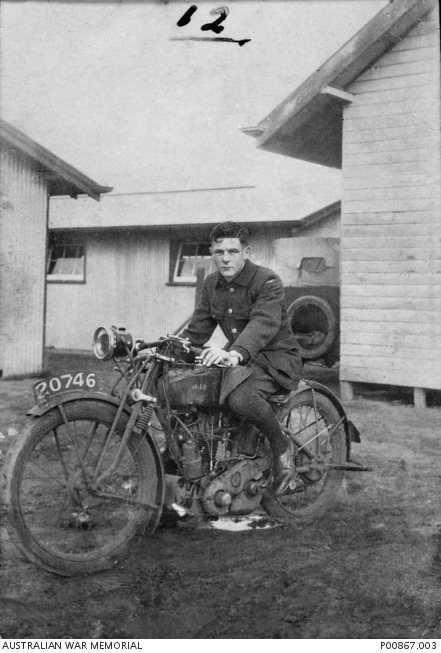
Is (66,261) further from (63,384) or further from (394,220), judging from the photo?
(63,384)

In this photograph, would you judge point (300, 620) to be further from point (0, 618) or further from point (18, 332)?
point (18, 332)

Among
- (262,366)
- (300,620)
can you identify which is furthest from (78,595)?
(262,366)

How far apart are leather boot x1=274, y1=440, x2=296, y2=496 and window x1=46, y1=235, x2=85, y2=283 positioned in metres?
12.8

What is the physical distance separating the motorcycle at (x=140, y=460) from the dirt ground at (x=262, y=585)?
15 centimetres

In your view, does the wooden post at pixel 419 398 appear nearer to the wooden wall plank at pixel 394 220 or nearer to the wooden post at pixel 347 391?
the wooden wall plank at pixel 394 220

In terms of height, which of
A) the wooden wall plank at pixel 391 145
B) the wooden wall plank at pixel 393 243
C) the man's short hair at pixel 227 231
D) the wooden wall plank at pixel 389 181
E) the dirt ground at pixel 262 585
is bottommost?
the dirt ground at pixel 262 585

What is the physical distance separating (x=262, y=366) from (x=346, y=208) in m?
5.18

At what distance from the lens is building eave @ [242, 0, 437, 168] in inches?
279

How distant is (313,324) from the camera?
9.32 meters

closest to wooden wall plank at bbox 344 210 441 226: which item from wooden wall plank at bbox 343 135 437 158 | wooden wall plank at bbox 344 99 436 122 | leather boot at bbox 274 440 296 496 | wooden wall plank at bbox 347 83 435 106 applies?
wooden wall plank at bbox 343 135 437 158

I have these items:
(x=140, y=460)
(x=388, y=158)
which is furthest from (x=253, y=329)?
(x=388, y=158)

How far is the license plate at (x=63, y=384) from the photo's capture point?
2.69m

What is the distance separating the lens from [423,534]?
3.31m

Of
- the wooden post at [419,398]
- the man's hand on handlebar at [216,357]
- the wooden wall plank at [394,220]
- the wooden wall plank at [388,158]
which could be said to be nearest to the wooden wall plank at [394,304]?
the wooden wall plank at [394,220]
